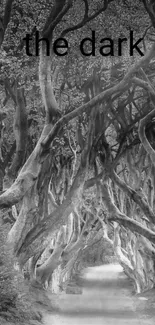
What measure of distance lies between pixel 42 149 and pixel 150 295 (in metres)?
9.86

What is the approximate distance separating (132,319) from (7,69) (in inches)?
363

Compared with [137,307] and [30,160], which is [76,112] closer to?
[30,160]

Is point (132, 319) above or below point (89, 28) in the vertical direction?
below

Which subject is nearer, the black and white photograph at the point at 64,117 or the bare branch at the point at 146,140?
the black and white photograph at the point at 64,117

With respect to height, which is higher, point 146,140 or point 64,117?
point 64,117

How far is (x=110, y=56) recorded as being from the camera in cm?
1420

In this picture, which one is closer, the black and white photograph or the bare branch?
the black and white photograph

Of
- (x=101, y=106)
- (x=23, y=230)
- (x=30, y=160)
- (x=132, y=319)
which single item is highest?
(x=101, y=106)

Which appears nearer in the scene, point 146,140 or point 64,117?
point 64,117

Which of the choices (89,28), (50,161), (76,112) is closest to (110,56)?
(89,28)

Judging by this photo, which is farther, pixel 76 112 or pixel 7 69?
pixel 7 69

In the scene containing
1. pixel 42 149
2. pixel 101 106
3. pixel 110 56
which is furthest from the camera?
pixel 101 106

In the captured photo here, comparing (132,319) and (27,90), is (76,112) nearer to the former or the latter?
(27,90)

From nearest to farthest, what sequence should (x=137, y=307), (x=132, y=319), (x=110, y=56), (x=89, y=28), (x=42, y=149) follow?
(x=42, y=149)
(x=89, y=28)
(x=110, y=56)
(x=132, y=319)
(x=137, y=307)
